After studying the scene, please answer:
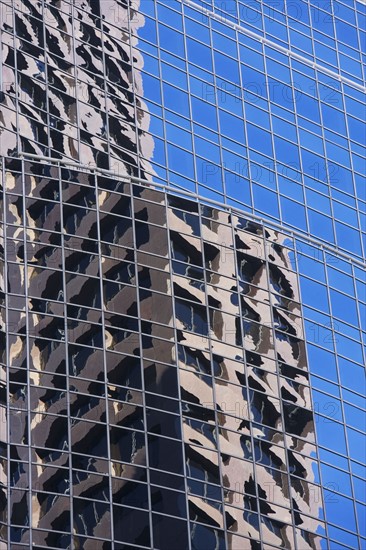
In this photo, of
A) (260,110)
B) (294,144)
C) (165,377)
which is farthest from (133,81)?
(165,377)

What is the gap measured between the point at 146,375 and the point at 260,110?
21.1 meters

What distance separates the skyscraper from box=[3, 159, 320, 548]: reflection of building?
9 cm

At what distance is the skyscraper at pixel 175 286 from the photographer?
82438mm

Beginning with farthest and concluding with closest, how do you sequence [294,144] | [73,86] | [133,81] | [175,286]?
[294,144] → [133,81] → [73,86] → [175,286]

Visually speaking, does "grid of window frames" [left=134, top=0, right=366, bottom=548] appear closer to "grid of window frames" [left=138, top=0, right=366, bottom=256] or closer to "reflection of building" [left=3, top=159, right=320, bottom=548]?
"grid of window frames" [left=138, top=0, right=366, bottom=256]

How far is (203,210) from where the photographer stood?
93.8 metres

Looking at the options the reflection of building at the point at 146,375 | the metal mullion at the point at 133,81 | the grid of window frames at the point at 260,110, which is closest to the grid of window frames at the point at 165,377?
the reflection of building at the point at 146,375

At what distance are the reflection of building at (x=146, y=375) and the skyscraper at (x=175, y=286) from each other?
0.29 feet

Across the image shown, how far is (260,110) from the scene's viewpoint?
101250 millimetres

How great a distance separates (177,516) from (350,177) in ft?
91.6

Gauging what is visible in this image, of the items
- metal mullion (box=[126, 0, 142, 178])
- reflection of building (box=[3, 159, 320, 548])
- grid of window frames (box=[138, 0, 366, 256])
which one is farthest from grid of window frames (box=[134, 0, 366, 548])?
reflection of building (box=[3, 159, 320, 548])

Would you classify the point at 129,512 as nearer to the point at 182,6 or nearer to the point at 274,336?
the point at 274,336

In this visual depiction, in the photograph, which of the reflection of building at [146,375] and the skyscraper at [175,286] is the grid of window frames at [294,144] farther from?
the reflection of building at [146,375]

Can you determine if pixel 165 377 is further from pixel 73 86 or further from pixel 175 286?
pixel 73 86
